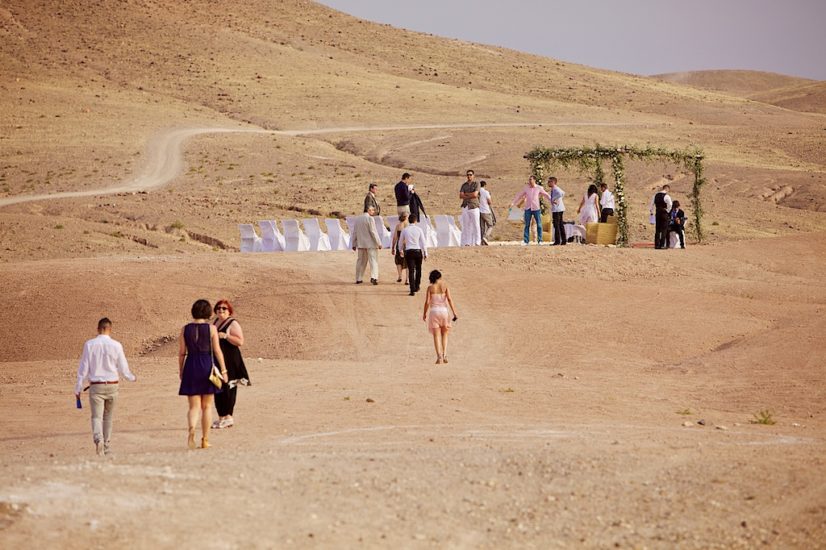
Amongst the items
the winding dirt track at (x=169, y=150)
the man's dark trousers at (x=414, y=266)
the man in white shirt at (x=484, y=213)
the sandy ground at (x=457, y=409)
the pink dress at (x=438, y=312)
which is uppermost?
the winding dirt track at (x=169, y=150)

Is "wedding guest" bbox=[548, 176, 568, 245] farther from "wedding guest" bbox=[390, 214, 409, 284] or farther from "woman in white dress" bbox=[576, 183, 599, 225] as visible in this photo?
"wedding guest" bbox=[390, 214, 409, 284]

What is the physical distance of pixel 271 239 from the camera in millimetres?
35062

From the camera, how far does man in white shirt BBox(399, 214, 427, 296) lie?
80.9 feet

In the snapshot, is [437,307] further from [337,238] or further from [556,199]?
[337,238]

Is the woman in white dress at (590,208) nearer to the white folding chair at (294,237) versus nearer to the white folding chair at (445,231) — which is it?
the white folding chair at (445,231)

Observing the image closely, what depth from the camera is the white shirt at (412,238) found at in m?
24.6

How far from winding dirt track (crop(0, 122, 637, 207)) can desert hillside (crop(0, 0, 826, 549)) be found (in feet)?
1.00

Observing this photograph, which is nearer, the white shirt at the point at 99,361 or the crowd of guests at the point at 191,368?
the crowd of guests at the point at 191,368

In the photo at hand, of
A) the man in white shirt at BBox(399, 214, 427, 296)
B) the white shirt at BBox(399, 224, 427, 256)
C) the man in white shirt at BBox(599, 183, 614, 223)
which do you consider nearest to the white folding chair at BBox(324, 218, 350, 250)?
the man in white shirt at BBox(599, 183, 614, 223)

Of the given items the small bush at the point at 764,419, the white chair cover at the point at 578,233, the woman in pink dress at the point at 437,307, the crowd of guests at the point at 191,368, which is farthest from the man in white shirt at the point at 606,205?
the crowd of guests at the point at 191,368

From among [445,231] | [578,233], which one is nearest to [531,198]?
[578,233]

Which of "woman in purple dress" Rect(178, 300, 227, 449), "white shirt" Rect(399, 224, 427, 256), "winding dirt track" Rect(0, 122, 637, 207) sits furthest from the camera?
"winding dirt track" Rect(0, 122, 637, 207)

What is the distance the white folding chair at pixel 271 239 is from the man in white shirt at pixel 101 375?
823 inches

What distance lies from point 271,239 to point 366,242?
953 cm
